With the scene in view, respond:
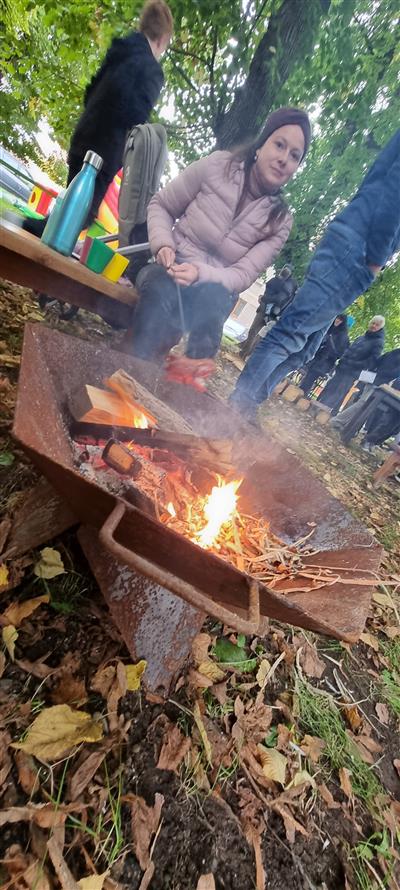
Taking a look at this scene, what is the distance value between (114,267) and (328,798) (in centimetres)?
326

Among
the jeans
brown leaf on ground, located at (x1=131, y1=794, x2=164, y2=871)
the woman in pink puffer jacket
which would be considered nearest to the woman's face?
the woman in pink puffer jacket

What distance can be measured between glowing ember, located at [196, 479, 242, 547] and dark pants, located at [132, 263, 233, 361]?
1512 millimetres

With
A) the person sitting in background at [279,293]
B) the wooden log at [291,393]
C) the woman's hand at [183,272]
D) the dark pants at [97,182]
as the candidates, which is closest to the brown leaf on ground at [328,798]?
the woman's hand at [183,272]

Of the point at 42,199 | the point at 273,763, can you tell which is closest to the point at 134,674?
the point at 273,763

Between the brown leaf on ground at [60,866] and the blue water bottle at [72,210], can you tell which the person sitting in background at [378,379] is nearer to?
the blue water bottle at [72,210]

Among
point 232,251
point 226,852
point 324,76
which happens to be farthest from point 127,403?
point 324,76

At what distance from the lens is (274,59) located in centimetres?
455

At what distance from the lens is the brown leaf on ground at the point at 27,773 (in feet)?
3.36

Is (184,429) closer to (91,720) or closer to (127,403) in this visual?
(127,403)

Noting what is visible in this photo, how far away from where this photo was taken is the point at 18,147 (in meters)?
5.80

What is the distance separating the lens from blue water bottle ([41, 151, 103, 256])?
227 cm

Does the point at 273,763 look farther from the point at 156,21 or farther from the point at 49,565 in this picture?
the point at 156,21

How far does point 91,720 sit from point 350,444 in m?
7.66

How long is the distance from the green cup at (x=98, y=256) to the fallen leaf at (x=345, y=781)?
10.7ft
